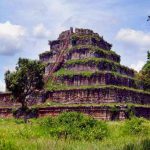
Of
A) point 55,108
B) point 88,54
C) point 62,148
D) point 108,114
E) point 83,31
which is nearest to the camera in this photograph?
point 62,148

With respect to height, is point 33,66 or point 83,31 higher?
point 83,31

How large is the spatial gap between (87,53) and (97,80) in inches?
222

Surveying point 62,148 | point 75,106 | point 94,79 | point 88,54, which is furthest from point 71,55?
point 62,148

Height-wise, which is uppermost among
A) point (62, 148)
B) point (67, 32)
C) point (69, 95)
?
point (67, 32)

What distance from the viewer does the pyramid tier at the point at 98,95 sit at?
197 ft

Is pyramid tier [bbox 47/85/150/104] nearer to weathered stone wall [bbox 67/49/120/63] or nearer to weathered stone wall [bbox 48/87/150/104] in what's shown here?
weathered stone wall [bbox 48/87/150/104]

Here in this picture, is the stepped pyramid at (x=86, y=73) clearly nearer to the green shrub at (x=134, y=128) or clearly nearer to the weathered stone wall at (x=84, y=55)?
the weathered stone wall at (x=84, y=55)

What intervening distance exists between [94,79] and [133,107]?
7.49m

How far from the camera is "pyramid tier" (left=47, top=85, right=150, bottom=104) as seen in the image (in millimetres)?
60188

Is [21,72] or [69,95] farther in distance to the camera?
[69,95]

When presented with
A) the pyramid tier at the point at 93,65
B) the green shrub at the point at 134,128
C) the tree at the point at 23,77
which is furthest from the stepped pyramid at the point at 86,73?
the green shrub at the point at 134,128

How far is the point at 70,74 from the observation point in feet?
212

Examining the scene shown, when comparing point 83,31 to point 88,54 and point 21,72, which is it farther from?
point 21,72

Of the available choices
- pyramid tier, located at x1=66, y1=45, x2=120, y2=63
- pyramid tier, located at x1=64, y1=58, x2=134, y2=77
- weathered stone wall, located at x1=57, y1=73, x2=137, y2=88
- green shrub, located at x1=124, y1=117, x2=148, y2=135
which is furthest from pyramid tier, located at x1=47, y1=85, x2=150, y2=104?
green shrub, located at x1=124, y1=117, x2=148, y2=135
